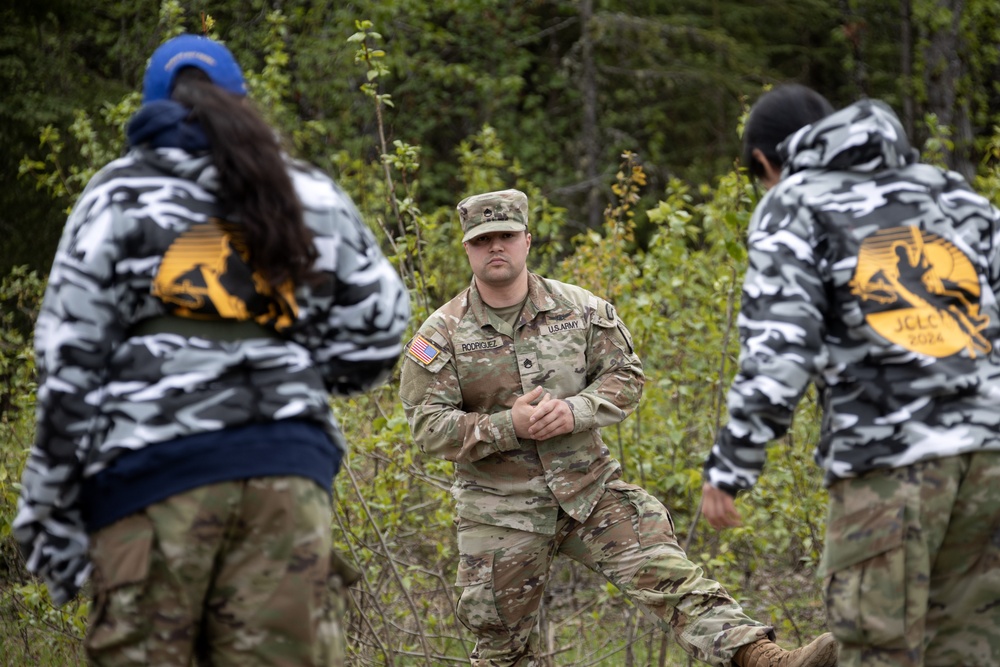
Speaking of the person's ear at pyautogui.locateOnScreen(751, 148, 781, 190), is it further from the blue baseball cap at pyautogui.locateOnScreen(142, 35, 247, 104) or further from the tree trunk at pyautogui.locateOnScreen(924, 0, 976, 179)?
the tree trunk at pyautogui.locateOnScreen(924, 0, 976, 179)

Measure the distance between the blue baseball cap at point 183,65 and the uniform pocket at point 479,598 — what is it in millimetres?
2250

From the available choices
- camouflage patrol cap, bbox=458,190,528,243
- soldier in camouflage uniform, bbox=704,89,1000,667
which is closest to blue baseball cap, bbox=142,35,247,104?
soldier in camouflage uniform, bbox=704,89,1000,667

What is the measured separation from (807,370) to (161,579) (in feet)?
5.51

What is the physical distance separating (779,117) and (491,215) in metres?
1.58

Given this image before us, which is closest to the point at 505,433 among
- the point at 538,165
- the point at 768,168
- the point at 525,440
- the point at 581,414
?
the point at 525,440

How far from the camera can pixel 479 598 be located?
4.36 m

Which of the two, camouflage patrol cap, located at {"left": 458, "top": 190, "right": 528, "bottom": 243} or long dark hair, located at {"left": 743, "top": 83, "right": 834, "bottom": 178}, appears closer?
long dark hair, located at {"left": 743, "top": 83, "right": 834, "bottom": 178}

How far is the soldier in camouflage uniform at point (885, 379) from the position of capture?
9.46 ft

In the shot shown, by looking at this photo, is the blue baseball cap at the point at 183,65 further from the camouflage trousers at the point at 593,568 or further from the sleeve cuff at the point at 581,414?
the camouflage trousers at the point at 593,568

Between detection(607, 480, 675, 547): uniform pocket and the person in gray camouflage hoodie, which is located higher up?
the person in gray camouflage hoodie

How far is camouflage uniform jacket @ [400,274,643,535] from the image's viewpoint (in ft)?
14.4

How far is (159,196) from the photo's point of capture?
102 inches

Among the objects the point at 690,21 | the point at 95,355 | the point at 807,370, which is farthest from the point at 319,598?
the point at 690,21

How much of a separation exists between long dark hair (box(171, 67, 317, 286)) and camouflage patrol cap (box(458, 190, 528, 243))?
1909mm
